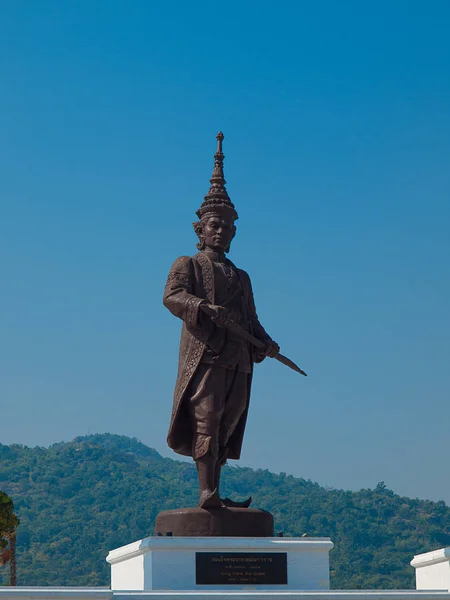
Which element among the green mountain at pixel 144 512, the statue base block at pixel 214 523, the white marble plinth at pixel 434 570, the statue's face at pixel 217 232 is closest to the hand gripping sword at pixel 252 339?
the statue's face at pixel 217 232

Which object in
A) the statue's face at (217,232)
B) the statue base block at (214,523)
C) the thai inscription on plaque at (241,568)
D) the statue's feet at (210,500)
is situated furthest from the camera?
the statue's face at (217,232)

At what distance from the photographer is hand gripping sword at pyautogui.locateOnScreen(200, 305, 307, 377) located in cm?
1755

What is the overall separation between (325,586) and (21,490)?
8543cm

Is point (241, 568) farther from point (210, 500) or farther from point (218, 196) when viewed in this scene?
point (218, 196)

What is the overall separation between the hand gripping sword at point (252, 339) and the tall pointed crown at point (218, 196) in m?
1.67

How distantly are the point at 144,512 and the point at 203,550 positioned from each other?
6653cm

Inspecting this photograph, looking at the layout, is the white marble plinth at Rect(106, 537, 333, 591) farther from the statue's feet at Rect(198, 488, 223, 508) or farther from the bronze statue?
the bronze statue

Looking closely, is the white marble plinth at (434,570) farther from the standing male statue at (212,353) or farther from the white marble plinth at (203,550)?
the standing male statue at (212,353)

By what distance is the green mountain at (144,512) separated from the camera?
53.5m

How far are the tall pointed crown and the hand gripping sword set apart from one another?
1.67 m

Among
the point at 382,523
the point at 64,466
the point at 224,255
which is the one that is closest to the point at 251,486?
the point at 64,466

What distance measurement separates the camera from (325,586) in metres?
16.9

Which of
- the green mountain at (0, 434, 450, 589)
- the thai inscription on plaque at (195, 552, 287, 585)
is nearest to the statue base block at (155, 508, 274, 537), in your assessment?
the thai inscription on plaque at (195, 552, 287, 585)

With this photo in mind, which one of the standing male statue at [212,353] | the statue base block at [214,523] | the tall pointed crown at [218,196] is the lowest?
the statue base block at [214,523]
